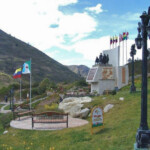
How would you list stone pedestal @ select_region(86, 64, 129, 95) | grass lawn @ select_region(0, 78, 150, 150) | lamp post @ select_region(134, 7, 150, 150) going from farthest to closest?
stone pedestal @ select_region(86, 64, 129, 95), grass lawn @ select_region(0, 78, 150, 150), lamp post @ select_region(134, 7, 150, 150)

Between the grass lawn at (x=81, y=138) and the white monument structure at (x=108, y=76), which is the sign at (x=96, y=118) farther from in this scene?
the white monument structure at (x=108, y=76)

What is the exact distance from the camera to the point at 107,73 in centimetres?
2873

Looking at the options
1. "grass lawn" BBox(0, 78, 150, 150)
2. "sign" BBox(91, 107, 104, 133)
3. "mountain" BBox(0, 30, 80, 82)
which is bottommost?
"grass lawn" BBox(0, 78, 150, 150)

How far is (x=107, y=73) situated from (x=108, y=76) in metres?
0.41

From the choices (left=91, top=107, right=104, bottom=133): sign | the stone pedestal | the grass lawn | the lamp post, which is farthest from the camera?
the stone pedestal

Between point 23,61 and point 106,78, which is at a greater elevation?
point 23,61

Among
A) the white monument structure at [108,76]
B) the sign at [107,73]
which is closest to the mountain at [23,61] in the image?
the white monument structure at [108,76]

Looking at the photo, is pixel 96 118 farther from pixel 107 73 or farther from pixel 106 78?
pixel 107 73

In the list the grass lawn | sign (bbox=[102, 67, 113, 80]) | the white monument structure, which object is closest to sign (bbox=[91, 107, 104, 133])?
the grass lawn

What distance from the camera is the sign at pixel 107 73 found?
28.4 m

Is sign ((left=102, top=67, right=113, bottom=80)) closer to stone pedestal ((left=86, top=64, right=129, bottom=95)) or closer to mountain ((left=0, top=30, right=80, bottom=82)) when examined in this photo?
stone pedestal ((left=86, top=64, right=129, bottom=95))

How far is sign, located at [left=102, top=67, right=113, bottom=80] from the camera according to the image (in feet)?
93.0

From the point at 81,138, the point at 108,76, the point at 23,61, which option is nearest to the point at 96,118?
the point at 81,138

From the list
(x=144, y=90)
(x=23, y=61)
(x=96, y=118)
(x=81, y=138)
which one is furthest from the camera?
(x=23, y=61)
